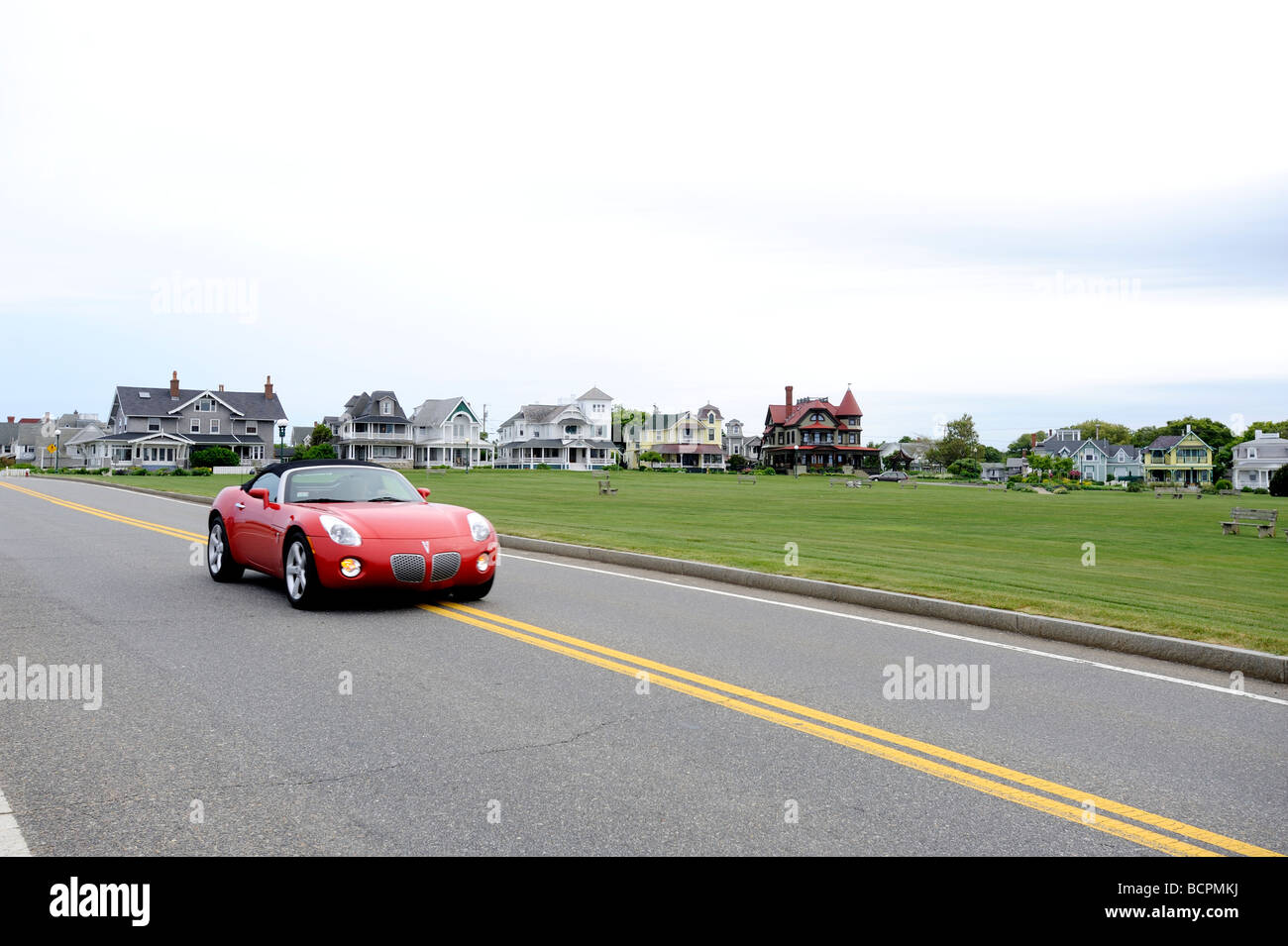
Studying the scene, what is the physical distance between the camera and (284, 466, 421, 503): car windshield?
37.3ft

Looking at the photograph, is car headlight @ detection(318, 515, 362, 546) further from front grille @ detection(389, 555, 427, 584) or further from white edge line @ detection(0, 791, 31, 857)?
white edge line @ detection(0, 791, 31, 857)

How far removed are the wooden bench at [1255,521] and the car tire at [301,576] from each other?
966 inches

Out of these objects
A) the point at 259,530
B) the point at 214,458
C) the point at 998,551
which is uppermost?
the point at 214,458

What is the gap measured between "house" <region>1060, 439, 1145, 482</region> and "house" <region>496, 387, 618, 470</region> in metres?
61.9

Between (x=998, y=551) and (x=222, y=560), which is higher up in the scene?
(x=222, y=560)

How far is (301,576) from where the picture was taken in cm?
1016

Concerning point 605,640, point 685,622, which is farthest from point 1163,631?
point 605,640

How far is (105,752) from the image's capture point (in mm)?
5410

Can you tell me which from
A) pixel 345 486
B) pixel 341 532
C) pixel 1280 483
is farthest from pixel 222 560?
pixel 1280 483

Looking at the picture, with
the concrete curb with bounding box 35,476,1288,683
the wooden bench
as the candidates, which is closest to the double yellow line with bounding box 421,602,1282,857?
the concrete curb with bounding box 35,476,1288,683

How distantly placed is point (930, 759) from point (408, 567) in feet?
20.2

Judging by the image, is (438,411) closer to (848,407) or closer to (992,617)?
(848,407)

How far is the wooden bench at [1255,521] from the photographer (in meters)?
25.5

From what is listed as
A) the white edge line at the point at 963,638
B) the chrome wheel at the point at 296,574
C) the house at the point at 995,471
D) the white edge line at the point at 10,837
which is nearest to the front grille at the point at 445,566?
the chrome wheel at the point at 296,574
